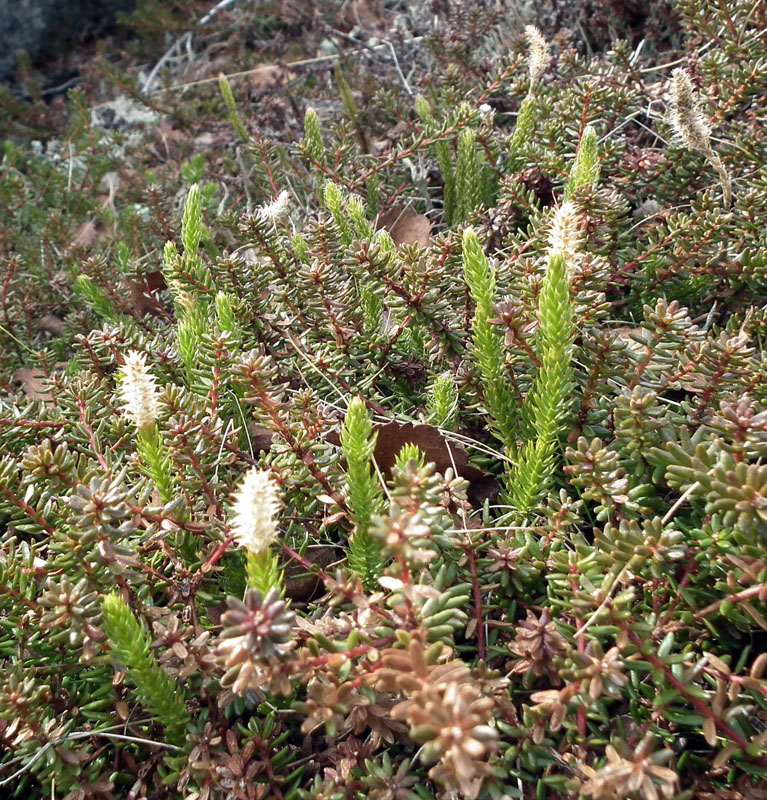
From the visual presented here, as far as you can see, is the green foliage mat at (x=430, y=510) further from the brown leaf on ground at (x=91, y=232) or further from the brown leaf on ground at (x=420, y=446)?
the brown leaf on ground at (x=91, y=232)

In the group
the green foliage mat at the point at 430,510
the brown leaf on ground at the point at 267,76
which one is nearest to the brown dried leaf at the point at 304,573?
the green foliage mat at the point at 430,510

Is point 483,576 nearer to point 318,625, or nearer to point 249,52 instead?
point 318,625

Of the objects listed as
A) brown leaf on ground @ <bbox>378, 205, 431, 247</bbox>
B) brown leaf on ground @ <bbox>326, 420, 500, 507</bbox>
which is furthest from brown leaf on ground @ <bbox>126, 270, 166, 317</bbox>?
brown leaf on ground @ <bbox>326, 420, 500, 507</bbox>

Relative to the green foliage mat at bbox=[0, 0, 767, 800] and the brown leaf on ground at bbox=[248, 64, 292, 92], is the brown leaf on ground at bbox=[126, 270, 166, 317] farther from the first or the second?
the brown leaf on ground at bbox=[248, 64, 292, 92]

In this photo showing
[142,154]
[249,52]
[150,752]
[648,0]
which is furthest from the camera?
[249,52]

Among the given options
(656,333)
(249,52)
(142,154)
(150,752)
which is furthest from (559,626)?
(249,52)
